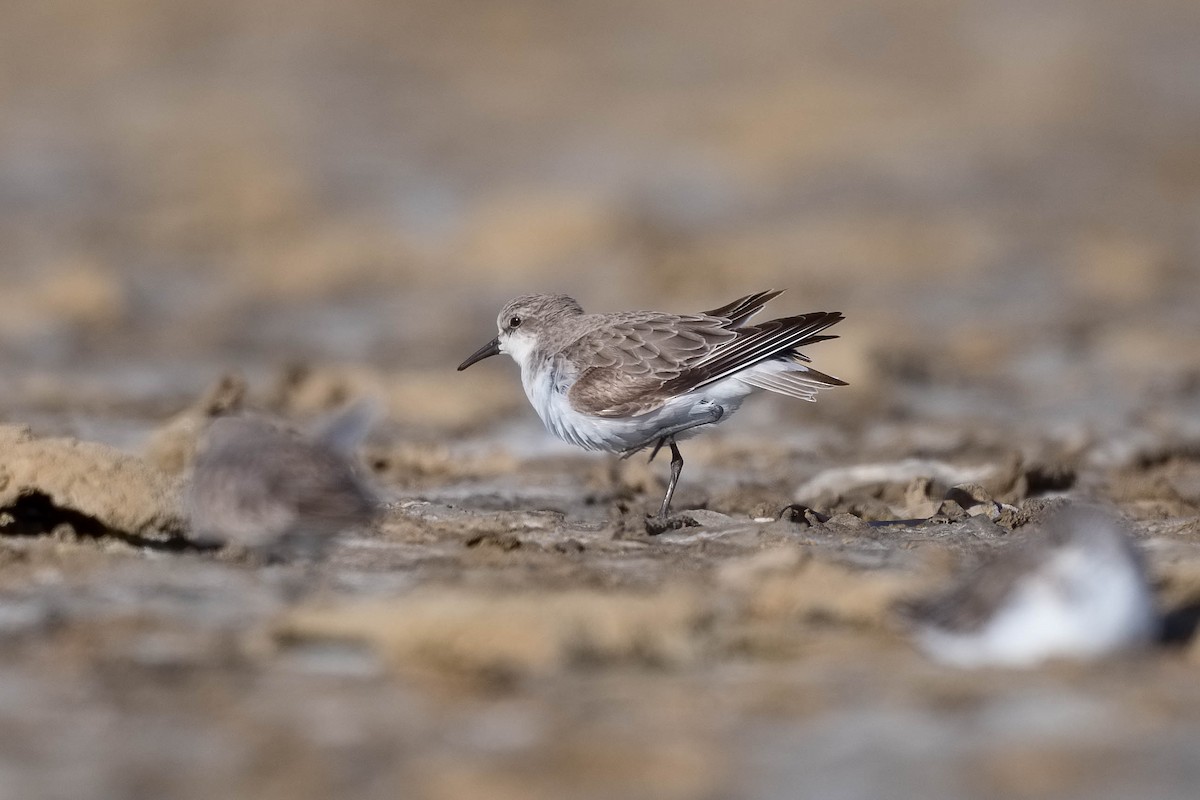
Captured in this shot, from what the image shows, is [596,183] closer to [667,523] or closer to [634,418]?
[634,418]

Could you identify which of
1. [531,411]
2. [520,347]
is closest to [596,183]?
[531,411]

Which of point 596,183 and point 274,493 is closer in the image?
point 274,493

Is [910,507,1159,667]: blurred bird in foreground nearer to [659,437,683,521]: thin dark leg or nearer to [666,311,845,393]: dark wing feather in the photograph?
[659,437,683,521]: thin dark leg

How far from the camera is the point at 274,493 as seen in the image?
7.46m

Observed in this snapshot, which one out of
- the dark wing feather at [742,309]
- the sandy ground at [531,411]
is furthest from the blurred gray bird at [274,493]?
the dark wing feather at [742,309]

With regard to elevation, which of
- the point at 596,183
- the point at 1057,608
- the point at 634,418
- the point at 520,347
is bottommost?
the point at 1057,608

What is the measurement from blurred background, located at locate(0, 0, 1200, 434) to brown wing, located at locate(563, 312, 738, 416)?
12.8 feet

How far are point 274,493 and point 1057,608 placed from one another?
10.7 ft

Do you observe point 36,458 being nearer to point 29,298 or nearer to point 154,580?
point 154,580

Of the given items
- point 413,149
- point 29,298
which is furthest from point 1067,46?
point 29,298

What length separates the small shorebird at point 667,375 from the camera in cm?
927

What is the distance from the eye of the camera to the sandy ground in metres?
5.68

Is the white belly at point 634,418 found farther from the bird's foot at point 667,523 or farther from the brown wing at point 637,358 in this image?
the bird's foot at point 667,523

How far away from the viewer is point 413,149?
25.8 metres
